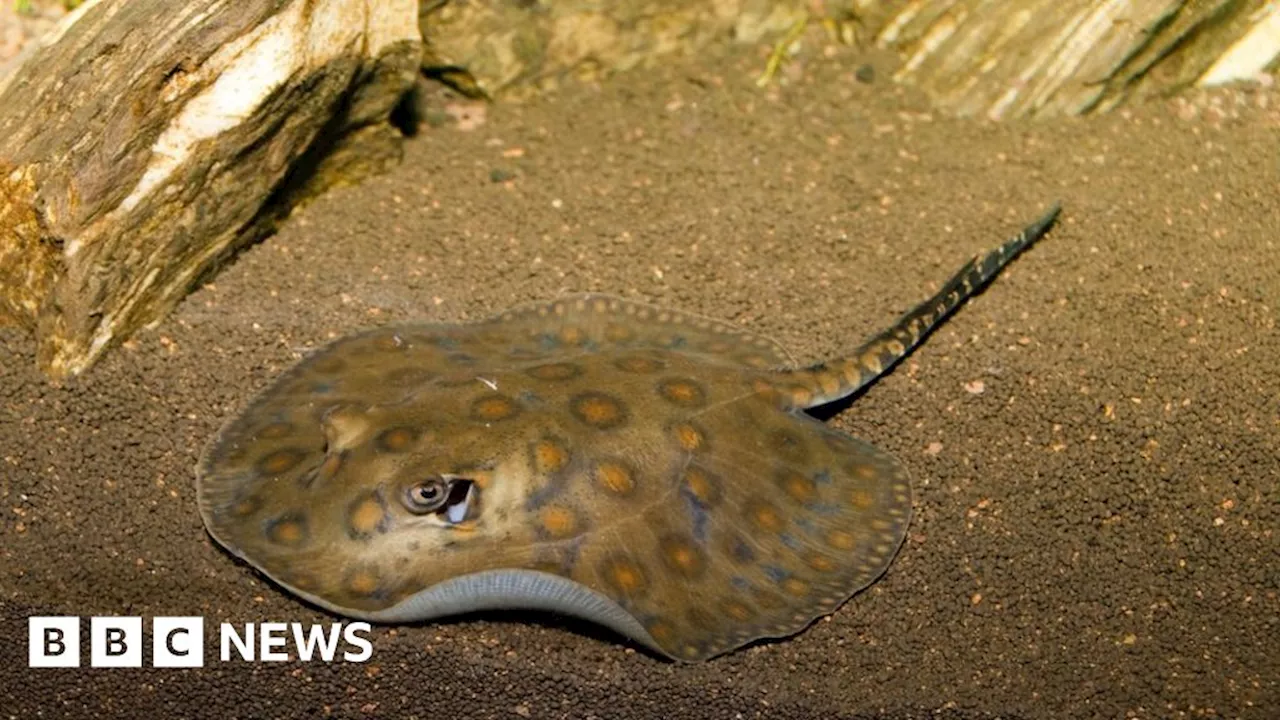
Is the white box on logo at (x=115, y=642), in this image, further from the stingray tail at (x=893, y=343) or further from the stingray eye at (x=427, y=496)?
the stingray tail at (x=893, y=343)

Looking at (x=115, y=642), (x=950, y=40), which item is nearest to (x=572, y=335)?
(x=115, y=642)

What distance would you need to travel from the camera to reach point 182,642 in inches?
A: 140

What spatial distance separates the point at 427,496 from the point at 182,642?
84 centimetres

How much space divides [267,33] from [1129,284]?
11.2 ft

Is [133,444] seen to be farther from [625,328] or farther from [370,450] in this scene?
[625,328]

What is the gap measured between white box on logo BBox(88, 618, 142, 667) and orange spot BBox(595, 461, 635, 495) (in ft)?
4.56

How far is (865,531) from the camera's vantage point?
393cm

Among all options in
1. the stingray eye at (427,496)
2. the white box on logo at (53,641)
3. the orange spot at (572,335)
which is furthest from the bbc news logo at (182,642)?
the orange spot at (572,335)

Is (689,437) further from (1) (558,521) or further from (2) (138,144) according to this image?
(2) (138,144)

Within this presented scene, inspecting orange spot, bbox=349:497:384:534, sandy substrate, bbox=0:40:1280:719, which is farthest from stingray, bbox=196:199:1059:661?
sandy substrate, bbox=0:40:1280:719

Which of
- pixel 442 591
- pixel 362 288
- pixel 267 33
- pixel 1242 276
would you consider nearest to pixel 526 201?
pixel 362 288

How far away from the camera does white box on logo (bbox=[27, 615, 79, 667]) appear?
3.49m

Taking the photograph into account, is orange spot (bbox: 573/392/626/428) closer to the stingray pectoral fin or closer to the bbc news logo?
the stingray pectoral fin

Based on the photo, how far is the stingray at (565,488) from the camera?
3459 millimetres
